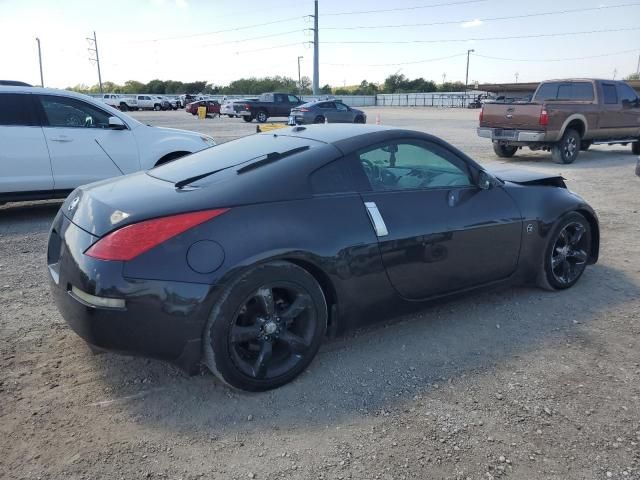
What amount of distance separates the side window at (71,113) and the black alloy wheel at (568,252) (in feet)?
19.1

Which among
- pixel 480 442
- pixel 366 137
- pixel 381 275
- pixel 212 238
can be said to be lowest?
pixel 480 442

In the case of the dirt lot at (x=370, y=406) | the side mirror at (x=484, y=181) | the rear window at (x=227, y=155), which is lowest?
the dirt lot at (x=370, y=406)

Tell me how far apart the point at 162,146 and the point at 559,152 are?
30.8 feet

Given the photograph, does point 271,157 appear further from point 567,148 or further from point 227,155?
point 567,148

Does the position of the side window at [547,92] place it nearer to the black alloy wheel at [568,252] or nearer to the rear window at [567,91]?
the rear window at [567,91]

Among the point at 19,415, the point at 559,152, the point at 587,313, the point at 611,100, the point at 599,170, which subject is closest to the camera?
the point at 19,415

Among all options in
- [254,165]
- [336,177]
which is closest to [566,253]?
[336,177]

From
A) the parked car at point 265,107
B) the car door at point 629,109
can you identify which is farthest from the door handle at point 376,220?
the parked car at point 265,107

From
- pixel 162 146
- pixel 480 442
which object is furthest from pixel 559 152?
pixel 480 442

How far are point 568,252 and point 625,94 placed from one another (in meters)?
11.6

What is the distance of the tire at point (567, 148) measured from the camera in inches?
492

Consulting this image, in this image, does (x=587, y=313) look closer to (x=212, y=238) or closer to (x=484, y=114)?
(x=212, y=238)

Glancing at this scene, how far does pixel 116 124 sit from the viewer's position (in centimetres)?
714

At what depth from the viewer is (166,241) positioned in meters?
2.65
